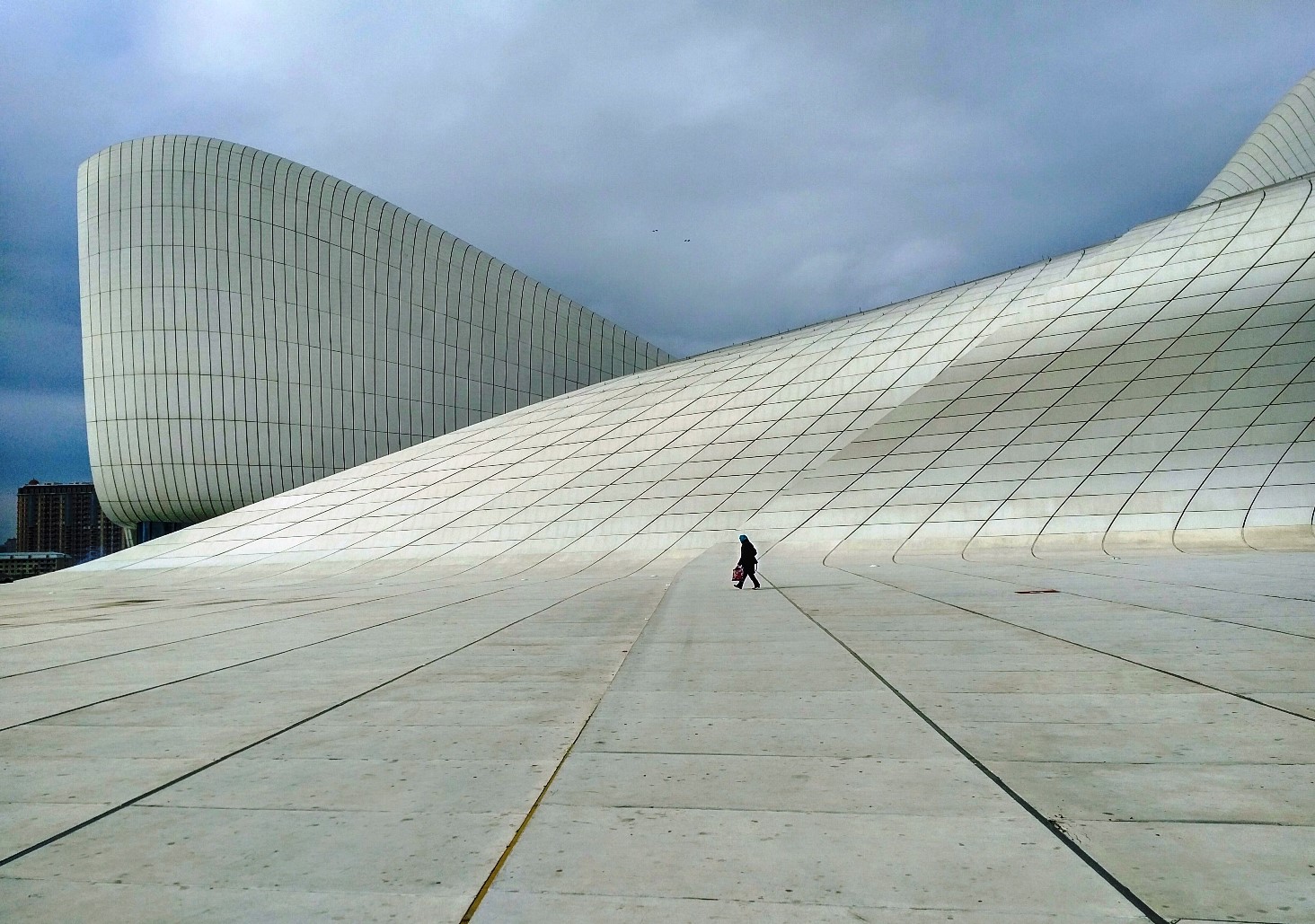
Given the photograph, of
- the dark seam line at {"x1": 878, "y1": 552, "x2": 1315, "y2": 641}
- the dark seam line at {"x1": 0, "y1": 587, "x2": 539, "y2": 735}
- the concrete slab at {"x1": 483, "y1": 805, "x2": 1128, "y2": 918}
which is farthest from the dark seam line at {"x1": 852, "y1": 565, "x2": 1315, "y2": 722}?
the dark seam line at {"x1": 0, "y1": 587, "x2": 539, "y2": 735}

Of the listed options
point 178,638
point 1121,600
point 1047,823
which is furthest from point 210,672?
point 1121,600

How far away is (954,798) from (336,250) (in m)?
45.4

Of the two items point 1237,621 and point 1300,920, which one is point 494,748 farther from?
point 1237,621

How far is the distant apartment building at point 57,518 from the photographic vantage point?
15188cm

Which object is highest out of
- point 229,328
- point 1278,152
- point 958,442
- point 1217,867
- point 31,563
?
point 1278,152

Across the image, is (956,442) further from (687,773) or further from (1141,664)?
(687,773)

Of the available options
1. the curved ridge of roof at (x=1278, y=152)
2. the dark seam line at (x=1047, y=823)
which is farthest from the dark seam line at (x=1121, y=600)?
the curved ridge of roof at (x=1278, y=152)

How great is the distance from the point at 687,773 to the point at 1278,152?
5106 cm

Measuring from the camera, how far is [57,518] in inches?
6122

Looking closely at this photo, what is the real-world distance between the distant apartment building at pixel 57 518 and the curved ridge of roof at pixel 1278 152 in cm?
16833

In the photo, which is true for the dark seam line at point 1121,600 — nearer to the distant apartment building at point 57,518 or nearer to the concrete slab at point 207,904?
the concrete slab at point 207,904

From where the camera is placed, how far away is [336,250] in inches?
1721

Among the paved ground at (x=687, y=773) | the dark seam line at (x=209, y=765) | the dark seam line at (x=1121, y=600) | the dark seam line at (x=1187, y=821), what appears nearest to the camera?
the paved ground at (x=687, y=773)

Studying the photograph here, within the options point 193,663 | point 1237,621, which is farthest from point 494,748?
point 1237,621
